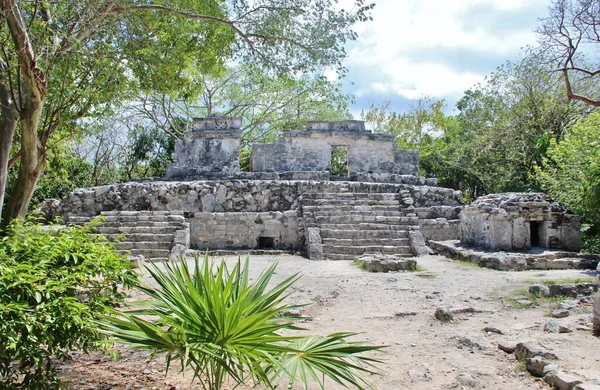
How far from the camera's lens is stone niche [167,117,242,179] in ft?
46.5

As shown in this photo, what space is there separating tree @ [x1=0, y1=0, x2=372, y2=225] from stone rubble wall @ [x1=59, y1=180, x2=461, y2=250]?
350cm

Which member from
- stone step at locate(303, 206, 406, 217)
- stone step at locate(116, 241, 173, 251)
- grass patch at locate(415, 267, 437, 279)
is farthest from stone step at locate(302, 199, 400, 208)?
grass patch at locate(415, 267, 437, 279)

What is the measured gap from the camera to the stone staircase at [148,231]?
8.98m

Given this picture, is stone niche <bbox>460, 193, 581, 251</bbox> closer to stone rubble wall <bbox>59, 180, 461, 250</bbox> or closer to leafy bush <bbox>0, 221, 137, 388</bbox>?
stone rubble wall <bbox>59, 180, 461, 250</bbox>

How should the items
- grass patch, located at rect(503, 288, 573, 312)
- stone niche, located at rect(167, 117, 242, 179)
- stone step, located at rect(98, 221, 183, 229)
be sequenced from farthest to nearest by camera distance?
stone niche, located at rect(167, 117, 242, 179) < stone step, located at rect(98, 221, 183, 229) < grass patch, located at rect(503, 288, 573, 312)

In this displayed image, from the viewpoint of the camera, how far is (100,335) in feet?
7.91

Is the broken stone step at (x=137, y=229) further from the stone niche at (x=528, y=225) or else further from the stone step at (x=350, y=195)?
the stone niche at (x=528, y=225)

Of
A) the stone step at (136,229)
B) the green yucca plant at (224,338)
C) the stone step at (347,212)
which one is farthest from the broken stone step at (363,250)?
the green yucca plant at (224,338)

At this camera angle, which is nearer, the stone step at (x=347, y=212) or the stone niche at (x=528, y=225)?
the stone niche at (x=528, y=225)

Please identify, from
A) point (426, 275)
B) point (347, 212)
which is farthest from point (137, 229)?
point (426, 275)

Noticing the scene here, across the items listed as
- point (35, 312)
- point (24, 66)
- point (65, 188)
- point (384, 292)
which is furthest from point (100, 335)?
point (65, 188)

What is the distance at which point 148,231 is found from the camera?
953 cm

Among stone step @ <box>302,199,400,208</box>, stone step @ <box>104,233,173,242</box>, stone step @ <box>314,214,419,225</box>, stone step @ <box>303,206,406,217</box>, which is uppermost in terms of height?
stone step @ <box>302,199,400,208</box>

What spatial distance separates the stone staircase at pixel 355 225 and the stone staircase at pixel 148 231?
8.67ft
